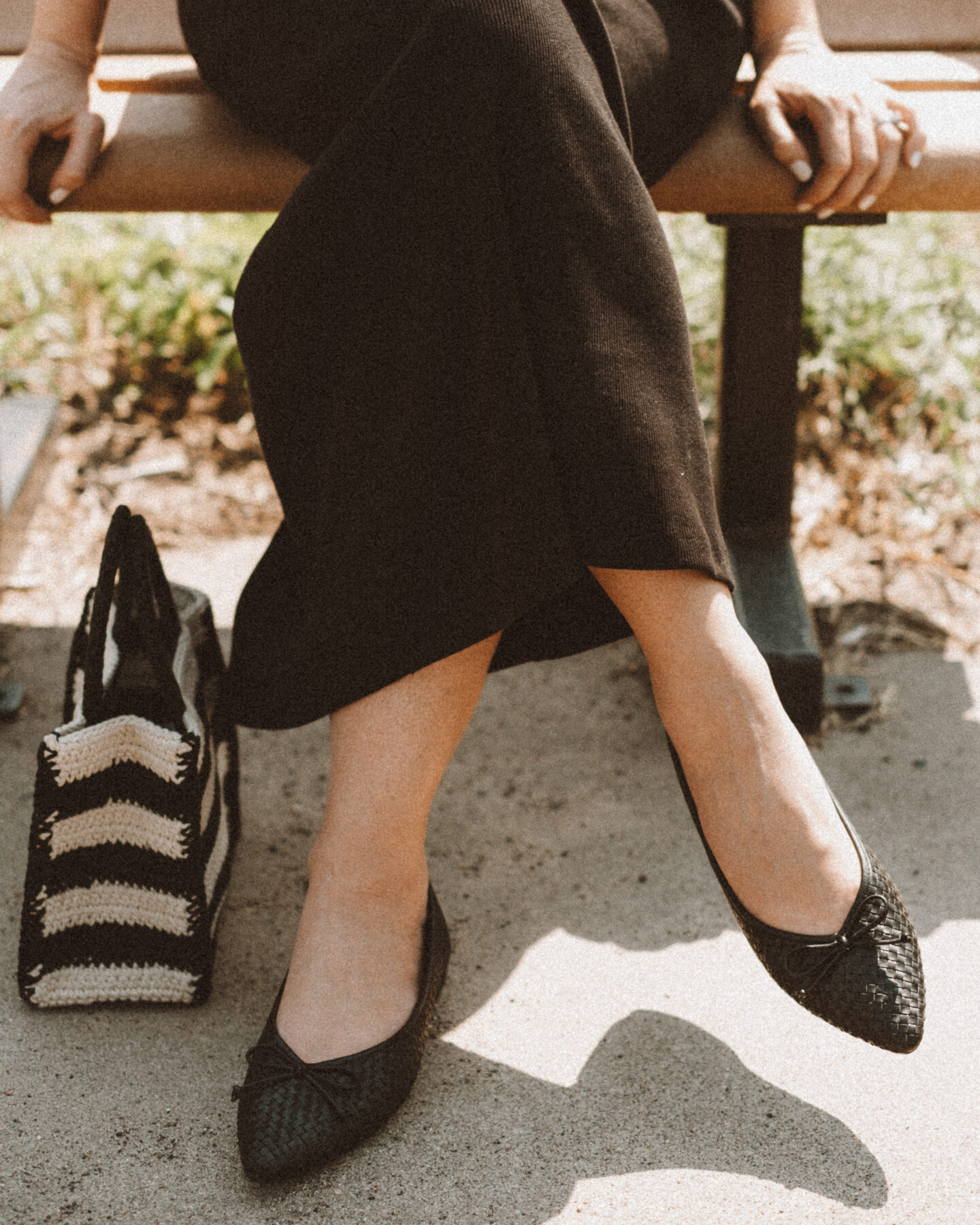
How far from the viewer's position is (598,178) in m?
1.05

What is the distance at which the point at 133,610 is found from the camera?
1333 mm

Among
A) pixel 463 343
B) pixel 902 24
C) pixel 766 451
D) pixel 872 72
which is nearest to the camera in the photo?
pixel 463 343

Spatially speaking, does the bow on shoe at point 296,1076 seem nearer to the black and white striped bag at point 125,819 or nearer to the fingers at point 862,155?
the black and white striped bag at point 125,819

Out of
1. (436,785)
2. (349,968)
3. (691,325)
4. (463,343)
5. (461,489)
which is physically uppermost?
(463,343)

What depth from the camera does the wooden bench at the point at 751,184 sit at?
1.37m

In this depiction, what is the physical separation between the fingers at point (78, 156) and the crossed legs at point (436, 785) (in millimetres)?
689

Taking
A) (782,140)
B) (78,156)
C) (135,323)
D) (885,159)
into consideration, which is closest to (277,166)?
(78,156)

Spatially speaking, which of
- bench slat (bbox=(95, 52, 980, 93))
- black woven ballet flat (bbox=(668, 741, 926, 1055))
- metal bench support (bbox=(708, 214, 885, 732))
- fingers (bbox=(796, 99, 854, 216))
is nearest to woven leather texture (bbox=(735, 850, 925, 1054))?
black woven ballet flat (bbox=(668, 741, 926, 1055))

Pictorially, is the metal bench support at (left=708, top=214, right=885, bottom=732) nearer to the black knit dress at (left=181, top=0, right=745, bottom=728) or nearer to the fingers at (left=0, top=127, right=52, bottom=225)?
the black knit dress at (left=181, top=0, right=745, bottom=728)

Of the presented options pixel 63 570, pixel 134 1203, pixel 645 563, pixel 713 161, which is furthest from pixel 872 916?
pixel 63 570

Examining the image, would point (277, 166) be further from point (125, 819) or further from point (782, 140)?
point (125, 819)

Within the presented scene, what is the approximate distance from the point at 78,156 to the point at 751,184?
29.7 inches

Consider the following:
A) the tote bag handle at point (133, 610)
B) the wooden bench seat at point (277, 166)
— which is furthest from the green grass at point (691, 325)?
the tote bag handle at point (133, 610)

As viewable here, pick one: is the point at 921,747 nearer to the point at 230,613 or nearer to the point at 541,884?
the point at 541,884
